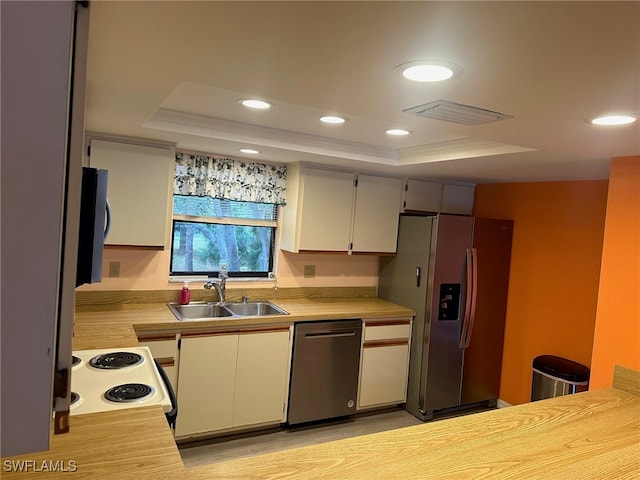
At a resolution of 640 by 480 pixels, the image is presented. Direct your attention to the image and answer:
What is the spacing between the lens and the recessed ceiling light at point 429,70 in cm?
117

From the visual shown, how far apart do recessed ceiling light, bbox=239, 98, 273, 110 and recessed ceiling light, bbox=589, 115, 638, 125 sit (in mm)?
1337

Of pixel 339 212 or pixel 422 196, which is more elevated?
pixel 422 196

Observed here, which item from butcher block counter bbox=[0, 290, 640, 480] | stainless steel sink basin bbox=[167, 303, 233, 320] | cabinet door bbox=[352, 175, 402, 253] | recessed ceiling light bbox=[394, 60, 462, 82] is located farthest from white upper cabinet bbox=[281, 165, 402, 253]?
recessed ceiling light bbox=[394, 60, 462, 82]

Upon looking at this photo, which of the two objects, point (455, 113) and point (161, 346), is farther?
point (161, 346)

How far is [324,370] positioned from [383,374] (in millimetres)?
583

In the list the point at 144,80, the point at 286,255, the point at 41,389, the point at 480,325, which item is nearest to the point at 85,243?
the point at 41,389

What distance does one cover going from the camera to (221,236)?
377cm

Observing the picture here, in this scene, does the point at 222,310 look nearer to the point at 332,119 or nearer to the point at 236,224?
the point at 236,224

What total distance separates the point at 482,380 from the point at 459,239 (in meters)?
1.31

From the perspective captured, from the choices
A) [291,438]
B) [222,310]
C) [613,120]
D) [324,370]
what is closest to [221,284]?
[222,310]

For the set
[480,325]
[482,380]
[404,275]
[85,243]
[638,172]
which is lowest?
[482,380]

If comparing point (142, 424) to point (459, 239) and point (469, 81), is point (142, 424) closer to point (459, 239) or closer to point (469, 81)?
point (469, 81)

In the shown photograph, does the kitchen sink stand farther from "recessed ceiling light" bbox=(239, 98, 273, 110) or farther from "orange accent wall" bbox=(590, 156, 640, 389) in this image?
"orange accent wall" bbox=(590, 156, 640, 389)

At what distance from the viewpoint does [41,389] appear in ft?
1.86
